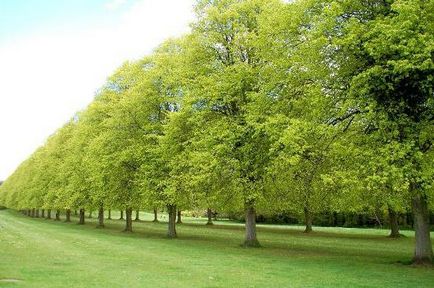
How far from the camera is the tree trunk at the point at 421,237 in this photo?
73.6 ft

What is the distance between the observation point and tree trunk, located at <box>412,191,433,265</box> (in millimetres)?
22422

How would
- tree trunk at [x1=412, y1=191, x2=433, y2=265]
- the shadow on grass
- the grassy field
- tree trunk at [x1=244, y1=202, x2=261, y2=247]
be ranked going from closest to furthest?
1. the grassy field
2. tree trunk at [x1=412, y1=191, x2=433, y2=265]
3. the shadow on grass
4. tree trunk at [x1=244, y1=202, x2=261, y2=247]

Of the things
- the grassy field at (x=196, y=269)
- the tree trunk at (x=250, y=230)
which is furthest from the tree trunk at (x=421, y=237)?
the tree trunk at (x=250, y=230)

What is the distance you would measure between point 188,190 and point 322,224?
56.9 meters

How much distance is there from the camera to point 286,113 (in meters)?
26.8

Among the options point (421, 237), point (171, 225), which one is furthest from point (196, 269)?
point (171, 225)

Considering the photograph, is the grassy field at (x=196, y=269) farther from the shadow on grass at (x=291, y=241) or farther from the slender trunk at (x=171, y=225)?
the slender trunk at (x=171, y=225)

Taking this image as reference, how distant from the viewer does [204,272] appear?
1947 cm

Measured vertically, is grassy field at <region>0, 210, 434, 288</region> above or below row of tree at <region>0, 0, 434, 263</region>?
below

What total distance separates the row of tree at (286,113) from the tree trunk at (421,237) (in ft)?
0.16

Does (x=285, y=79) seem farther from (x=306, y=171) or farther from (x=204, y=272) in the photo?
(x=204, y=272)

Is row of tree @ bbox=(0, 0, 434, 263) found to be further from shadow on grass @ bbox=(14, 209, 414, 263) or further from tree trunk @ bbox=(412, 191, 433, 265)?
shadow on grass @ bbox=(14, 209, 414, 263)

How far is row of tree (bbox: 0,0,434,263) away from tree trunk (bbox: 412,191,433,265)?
0.05 meters

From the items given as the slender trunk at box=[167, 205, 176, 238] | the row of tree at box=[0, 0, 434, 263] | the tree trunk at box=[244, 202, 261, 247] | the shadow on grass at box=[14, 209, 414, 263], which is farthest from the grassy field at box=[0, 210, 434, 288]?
the slender trunk at box=[167, 205, 176, 238]
